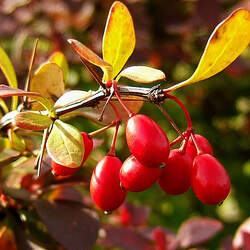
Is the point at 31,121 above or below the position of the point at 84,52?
below

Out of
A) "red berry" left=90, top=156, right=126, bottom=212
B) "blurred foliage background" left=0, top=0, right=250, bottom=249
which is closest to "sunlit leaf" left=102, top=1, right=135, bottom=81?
"red berry" left=90, top=156, right=126, bottom=212

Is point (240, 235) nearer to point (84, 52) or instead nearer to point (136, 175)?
point (136, 175)

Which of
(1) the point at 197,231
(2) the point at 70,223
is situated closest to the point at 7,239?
(2) the point at 70,223

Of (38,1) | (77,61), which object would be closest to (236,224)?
(77,61)

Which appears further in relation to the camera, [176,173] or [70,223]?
[70,223]

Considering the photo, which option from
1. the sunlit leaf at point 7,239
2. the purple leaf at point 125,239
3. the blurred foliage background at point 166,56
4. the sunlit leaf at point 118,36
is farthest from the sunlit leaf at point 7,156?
the blurred foliage background at point 166,56

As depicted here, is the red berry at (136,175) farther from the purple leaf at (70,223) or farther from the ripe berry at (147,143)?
the purple leaf at (70,223)

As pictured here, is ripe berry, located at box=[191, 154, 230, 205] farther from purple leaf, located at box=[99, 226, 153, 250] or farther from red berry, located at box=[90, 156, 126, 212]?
purple leaf, located at box=[99, 226, 153, 250]

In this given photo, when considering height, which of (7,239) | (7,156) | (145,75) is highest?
(145,75)
